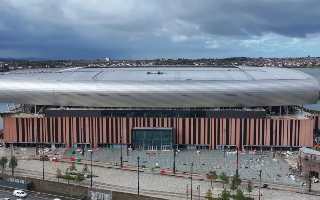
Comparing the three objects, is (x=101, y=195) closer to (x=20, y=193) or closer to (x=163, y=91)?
(x=20, y=193)

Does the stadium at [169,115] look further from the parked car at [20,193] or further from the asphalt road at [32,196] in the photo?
the parked car at [20,193]

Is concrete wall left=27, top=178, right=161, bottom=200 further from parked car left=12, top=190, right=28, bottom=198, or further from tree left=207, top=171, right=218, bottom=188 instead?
tree left=207, top=171, right=218, bottom=188

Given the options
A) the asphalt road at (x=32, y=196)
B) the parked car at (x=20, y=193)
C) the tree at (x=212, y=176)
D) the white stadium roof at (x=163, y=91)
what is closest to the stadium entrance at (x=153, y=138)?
the white stadium roof at (x=163, y=91)

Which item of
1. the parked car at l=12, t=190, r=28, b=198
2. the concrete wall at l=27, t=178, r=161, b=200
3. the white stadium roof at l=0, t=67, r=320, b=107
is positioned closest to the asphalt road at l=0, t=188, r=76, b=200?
the parked car at l=12, t=190, r=28, b=198

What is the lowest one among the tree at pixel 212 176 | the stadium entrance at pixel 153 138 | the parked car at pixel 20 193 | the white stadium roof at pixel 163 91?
the parked car at pixel 20 193

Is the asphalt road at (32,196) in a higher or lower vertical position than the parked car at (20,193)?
lower

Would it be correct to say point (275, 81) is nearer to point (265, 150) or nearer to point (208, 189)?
point (265, 150)
